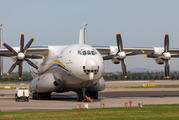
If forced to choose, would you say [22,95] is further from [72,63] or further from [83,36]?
[83,36]

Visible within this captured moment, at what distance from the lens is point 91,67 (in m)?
23.7

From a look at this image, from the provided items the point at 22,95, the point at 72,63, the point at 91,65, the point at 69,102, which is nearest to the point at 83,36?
the point at 72,63

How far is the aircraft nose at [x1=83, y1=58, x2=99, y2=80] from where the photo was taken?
23689mm

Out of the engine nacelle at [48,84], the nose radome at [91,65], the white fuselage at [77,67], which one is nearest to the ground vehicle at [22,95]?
the engine nacelle at [48,84]

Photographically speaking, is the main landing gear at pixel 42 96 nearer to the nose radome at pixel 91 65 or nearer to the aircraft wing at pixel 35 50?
the aircraft wing at pixel 35 50

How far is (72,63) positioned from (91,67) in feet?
6.76

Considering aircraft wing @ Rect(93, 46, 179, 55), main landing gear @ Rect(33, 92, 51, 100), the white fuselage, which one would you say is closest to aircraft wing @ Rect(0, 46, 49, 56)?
the white fuselage

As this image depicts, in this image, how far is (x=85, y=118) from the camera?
45.9 feet

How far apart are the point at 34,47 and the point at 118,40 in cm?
846

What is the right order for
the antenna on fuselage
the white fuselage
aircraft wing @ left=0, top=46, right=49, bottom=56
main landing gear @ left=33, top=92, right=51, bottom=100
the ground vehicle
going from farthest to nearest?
the antenna on fuselage
aircraft wing @ left=0, top=46, right=49, bottom=56
main landing gear @ left=33, top=92, right=51, bottom=100
the ground vehicle
the white fuselage

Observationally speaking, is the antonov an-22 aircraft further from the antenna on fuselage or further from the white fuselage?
the antenna on fuselage

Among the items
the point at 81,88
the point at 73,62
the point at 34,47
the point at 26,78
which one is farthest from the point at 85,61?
the point at 26,78

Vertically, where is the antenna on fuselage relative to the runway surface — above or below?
above

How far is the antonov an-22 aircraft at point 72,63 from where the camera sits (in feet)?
80.3
